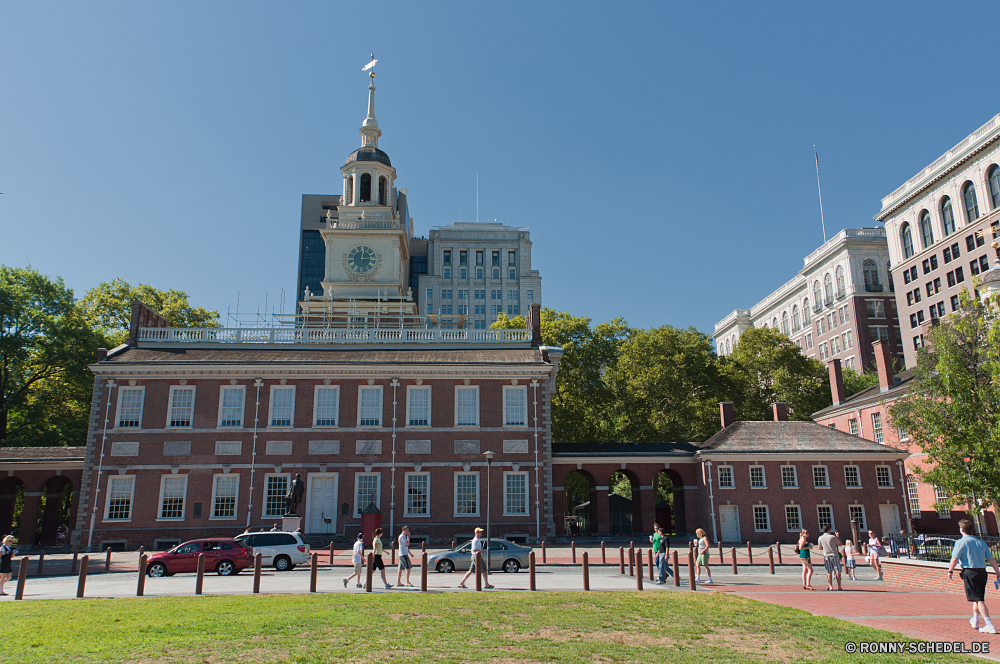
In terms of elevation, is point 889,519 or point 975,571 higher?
point 889,519

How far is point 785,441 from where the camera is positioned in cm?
4031

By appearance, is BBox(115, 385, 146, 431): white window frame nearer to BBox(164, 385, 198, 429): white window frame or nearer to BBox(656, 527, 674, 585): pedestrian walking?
BBox(164, 385, 198, 429): white window frame

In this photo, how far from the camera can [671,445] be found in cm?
4247

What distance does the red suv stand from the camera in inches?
944

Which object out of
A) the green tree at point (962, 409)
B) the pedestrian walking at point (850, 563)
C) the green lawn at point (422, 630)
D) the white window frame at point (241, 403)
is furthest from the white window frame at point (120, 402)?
the green tree at point (962, 409)

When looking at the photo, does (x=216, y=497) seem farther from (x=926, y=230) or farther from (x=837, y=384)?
(x=926, y=230)

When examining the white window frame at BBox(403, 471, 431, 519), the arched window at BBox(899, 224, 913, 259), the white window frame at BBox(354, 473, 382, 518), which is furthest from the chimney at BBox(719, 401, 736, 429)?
the arched window at BBox(899, 224, 913, 259)

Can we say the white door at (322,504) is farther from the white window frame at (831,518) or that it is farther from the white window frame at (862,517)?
the white window frame at (862,517)

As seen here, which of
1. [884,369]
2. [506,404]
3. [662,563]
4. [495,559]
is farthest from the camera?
[884,369]

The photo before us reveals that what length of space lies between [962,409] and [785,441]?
11.1m

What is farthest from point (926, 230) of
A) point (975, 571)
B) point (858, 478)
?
point (975, 571)

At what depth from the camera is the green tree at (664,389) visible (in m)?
53.9

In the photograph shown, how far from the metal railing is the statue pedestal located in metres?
12.1

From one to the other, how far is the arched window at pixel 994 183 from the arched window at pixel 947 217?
20.2ft
